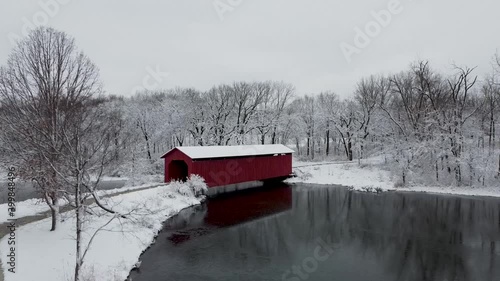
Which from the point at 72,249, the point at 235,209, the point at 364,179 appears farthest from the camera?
the point at 364,179

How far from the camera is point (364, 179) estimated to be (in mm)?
30312

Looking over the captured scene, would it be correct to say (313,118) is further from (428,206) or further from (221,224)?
(221,224)

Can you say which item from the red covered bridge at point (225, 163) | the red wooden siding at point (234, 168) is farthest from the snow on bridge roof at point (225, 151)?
the red wooden siding at point (234, 168)

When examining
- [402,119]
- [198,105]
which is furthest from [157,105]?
[402,119]

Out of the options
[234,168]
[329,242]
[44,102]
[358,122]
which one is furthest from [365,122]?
[44,102]

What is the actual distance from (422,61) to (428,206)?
14586 mm

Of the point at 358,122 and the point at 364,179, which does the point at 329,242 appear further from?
the point at 358,122

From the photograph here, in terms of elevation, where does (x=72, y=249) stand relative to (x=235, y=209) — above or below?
above

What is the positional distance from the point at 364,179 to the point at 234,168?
480 inches

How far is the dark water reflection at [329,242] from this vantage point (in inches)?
422

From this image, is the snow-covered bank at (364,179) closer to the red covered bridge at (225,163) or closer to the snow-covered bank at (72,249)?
the red covered bridge at (225,163)

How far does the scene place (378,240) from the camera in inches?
551

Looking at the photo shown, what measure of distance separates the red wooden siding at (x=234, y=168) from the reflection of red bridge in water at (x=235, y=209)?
54.6 inches

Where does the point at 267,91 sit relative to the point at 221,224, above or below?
above
